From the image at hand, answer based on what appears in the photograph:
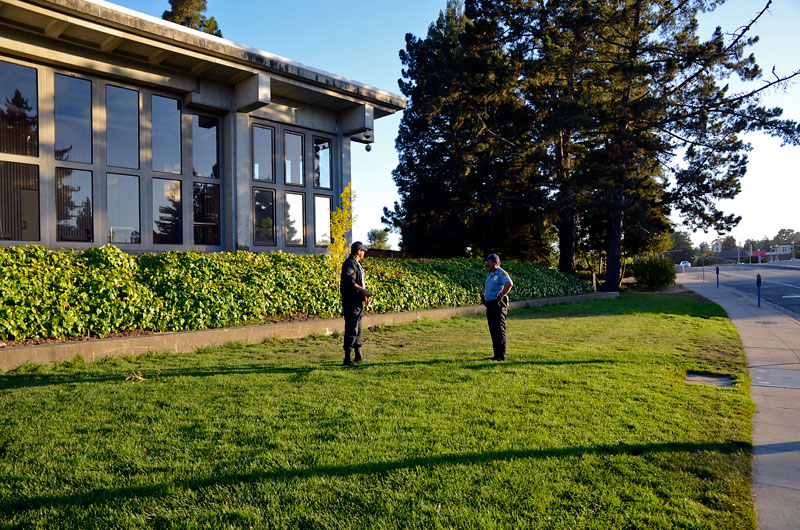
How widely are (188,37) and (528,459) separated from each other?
13919 millimetres

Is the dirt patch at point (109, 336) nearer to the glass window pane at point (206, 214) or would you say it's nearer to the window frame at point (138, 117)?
the glass window pane at point (206, 214)

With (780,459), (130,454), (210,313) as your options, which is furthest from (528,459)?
(210,313)

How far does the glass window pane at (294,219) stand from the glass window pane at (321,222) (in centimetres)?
57

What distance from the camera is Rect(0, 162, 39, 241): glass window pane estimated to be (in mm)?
12156

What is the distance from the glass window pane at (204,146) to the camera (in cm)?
1557

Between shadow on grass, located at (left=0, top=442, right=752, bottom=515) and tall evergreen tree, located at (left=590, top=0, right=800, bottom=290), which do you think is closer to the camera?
shadow on grass, located at (left=0, top=442, right=752, bottom=515)

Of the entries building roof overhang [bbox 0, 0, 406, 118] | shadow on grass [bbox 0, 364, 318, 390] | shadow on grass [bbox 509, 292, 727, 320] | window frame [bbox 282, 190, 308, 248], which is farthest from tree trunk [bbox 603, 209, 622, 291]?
shadow on grass [bbox 0, 364, 318, 390]

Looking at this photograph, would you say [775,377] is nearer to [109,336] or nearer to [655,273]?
[109,336]

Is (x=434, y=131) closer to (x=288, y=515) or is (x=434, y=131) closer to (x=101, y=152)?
(x=101, y=152)

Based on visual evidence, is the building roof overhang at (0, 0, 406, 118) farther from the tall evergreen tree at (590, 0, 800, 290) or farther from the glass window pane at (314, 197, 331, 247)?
the tall evergreen tree at (590, 0, 800, 290)

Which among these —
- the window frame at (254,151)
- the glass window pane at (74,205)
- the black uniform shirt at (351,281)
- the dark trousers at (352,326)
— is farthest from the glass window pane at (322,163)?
the dark trousers at (352,326)

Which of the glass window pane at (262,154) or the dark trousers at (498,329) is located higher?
the glass window pane at (262,154)

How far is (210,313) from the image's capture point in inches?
386

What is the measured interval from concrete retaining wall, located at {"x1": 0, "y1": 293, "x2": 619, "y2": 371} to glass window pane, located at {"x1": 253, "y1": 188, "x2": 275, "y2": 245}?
636 centimetres
